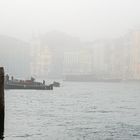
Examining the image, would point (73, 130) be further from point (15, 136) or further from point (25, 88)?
point (25, 88)

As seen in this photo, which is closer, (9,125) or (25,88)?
(9,125)

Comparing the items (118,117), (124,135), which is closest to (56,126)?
(124,135)

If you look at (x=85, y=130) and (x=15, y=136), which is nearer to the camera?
(x=15, y=136)

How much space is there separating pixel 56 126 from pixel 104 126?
147 inches

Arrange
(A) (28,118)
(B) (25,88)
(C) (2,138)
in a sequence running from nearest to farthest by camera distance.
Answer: (C) (2,138)
(A) (28,118)
(B) (25,88)

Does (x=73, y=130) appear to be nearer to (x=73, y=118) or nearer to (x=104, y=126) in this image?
(x=104, y=126)

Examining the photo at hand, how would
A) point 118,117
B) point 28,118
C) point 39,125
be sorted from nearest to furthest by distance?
point 39,125
point 28,118
point 118,117

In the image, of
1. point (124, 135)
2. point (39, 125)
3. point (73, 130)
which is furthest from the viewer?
point (39, 125)

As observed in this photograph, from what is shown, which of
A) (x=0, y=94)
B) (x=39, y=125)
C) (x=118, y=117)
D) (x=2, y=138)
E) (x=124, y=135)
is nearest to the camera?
(x=0, y=94)

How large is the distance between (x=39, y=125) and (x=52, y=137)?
19.2 feet

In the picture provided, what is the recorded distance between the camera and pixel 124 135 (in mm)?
30688

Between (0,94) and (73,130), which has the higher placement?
(0,94)

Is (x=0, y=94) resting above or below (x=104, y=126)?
above

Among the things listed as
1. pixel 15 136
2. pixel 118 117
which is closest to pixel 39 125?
pixel 15 136
